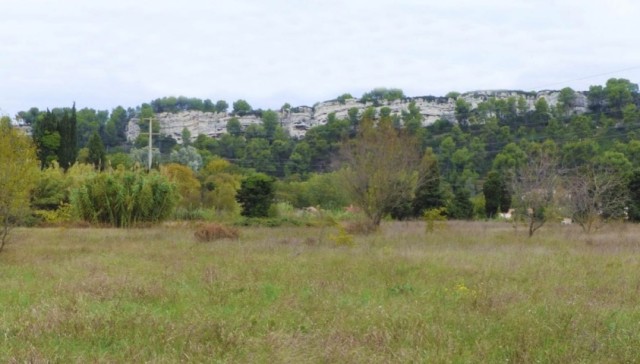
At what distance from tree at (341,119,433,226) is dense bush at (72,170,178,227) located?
8375 millimetres

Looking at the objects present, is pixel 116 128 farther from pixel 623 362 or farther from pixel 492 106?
pixel 623 362

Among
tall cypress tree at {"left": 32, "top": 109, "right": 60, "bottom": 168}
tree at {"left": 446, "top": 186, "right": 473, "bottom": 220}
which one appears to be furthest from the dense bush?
tall cypress tree at {"left": 32, "top": 109, "right": 60, "bottom": 168}

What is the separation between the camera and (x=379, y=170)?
77.2 ft

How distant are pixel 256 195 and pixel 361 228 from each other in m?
10.8

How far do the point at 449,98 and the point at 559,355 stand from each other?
100088 mm

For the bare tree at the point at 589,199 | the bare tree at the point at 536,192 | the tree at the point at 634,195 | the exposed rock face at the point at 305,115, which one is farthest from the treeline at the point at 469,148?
the exposed rock face at the point at 305,115

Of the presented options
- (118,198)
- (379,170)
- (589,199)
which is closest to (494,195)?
(589,199)

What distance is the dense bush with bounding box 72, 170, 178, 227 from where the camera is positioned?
25.6 metres

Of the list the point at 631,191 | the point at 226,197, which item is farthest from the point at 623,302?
the point at 226,197

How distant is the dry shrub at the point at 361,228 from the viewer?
22009 millimetres

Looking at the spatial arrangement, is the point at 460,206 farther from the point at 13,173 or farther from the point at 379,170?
the point at 13,173

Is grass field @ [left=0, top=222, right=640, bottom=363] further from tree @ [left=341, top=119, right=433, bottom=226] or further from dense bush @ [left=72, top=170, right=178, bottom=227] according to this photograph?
dense bush @ [left=72, top=170, right=178, bottom=227]

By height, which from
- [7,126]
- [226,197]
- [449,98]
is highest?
[449,98]

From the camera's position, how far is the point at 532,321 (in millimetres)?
6633
